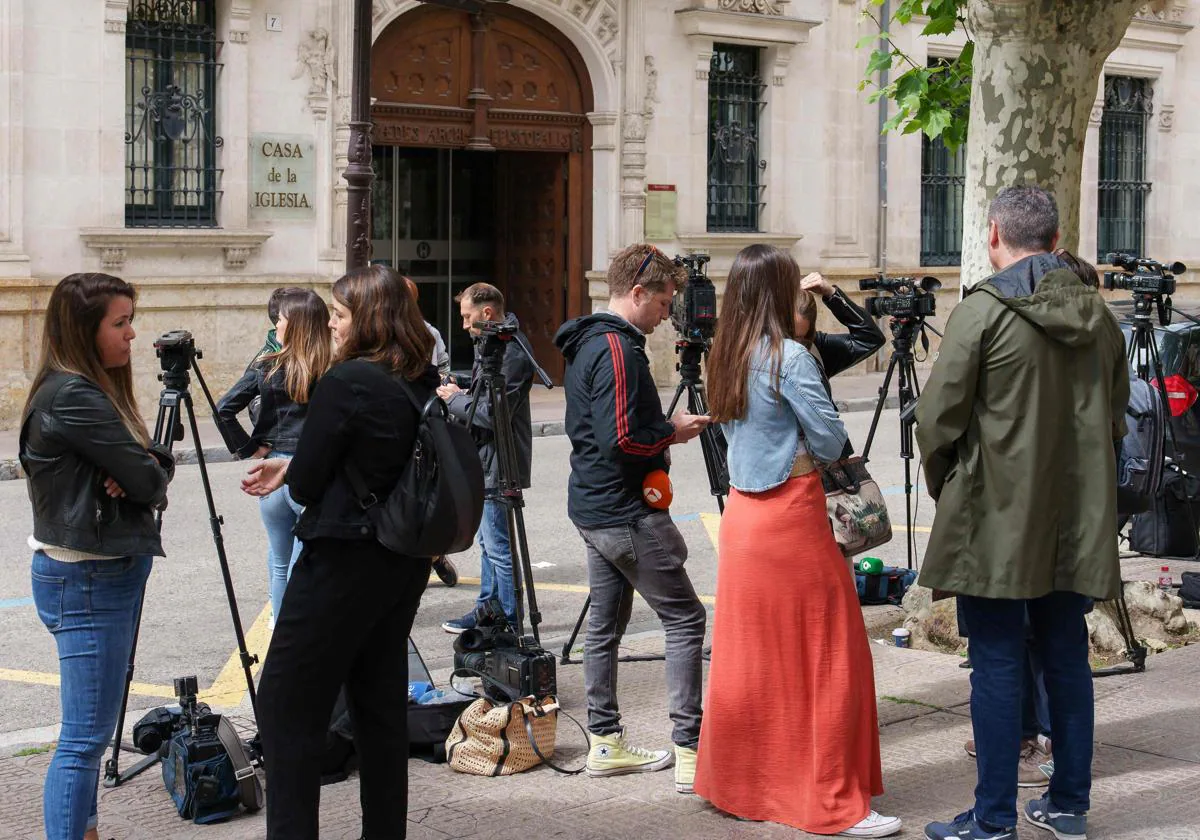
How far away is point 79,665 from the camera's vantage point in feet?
15.7

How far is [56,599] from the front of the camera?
15.8 ft

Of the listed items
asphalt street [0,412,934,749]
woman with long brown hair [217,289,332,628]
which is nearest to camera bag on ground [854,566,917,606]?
asphalt street [0,412,934,749]

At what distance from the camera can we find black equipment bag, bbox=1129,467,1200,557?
370 inches

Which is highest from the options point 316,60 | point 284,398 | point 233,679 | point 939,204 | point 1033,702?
point 316,60

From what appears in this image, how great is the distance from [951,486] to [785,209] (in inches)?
674

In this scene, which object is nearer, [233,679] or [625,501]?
[625,501]

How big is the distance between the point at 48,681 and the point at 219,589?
2027 millimetres

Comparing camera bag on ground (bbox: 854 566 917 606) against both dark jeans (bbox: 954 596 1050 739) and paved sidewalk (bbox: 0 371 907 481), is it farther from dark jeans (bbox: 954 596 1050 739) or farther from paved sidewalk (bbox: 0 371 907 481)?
paved sidewalk (bbox: 0 371 907 481)

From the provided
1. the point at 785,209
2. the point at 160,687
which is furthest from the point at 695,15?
the point at 160,687

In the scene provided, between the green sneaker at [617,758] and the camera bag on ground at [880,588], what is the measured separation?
3.19 meters

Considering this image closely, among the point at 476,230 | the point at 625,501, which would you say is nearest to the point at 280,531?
the point at 625,501

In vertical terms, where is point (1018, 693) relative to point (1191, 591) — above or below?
above

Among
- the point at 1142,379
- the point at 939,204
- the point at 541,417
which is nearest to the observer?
the point at 1142,379

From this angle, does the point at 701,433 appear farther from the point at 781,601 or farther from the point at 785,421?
the point at 781,601
